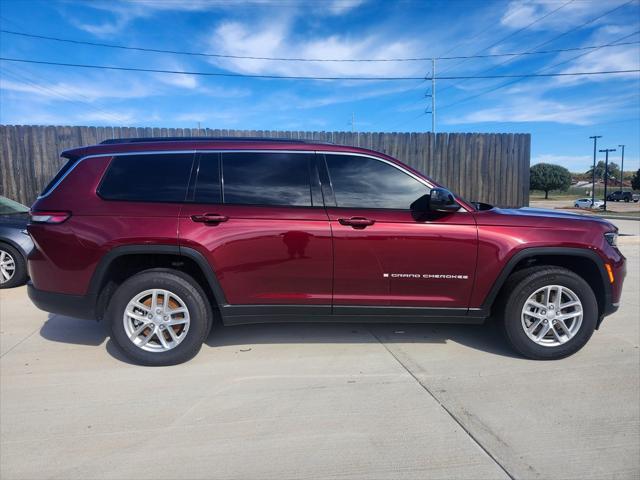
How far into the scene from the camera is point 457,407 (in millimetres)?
2947

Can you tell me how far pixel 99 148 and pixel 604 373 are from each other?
15.4 feet

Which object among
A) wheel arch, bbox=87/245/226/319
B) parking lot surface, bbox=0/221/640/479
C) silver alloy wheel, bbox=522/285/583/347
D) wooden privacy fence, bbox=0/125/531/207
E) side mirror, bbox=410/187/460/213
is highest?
wooden privacy fence, bbox=0/125/531/207

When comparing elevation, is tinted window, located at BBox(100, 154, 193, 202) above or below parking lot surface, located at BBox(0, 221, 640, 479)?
above

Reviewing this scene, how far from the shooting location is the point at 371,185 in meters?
3.66

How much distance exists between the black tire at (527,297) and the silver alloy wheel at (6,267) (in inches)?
252

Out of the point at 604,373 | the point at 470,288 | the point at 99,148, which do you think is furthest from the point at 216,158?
the point at 604,373

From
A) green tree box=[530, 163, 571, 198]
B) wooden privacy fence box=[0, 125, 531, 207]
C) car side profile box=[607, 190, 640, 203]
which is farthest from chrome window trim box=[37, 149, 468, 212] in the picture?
green tree box=[530, 163, 571, 198]

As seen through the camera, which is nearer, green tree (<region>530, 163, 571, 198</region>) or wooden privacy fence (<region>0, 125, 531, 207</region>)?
wooden privacy fence (<region>0, 125, 531, 207</region>)

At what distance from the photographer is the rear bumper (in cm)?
354

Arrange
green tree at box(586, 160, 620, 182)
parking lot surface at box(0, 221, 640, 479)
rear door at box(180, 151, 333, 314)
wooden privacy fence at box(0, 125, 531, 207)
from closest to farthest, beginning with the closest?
parking lot surface at box(0, 221, 640, 479) < rear door at box(180, 151, 333, 314) < wooden privacy fence at box(0, 125, 531, 207) < green tree at box(586, 160, 620, 182)

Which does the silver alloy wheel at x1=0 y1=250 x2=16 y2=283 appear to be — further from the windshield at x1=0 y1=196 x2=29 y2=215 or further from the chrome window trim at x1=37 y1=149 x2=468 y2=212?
the chrome window trim at x1=37 y1=149 x2=468 y2=212

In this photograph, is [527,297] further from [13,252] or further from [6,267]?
[6,267]

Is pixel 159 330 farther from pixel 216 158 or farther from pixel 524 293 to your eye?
pixel 524 293

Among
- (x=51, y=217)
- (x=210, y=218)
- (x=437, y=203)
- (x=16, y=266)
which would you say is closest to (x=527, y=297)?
(x=437, y=203)
